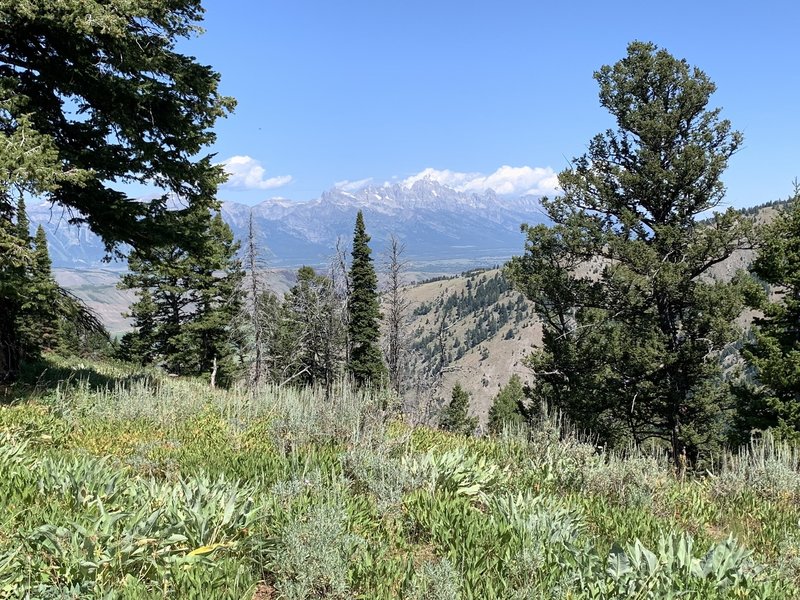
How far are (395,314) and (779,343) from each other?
2394 cm

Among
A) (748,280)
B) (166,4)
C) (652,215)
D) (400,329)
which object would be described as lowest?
(400,329)

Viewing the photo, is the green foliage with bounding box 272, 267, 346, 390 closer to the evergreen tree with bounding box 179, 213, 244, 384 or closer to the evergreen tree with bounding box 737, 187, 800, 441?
the evergreen tree with bounding box 179, 213, 244, 384

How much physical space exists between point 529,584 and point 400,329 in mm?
35981

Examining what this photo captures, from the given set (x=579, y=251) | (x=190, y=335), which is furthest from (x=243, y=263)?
(x=579, y=251)

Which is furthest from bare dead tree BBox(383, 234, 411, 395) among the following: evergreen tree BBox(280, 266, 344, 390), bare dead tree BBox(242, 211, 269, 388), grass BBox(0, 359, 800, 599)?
grass BBox(0, 359, 800, 599)

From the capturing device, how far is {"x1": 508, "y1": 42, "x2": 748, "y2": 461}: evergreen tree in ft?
54.4

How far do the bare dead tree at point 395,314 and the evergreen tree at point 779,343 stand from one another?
21.2 metres

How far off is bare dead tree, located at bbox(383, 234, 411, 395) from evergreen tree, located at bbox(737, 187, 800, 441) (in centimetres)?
2119

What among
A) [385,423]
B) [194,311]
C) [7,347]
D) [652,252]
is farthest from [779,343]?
[194,311]

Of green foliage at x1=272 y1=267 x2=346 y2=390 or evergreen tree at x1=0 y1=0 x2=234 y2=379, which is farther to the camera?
green foliage at x1=272 y1=267 x2=346 y2=390

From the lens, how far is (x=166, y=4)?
9.27 m

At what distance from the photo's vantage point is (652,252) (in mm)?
16250

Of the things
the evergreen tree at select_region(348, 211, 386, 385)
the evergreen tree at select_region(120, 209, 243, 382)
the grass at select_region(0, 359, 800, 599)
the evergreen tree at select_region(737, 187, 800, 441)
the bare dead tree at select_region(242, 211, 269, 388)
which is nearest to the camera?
the grass at select_region(0, 359, 800, 599)

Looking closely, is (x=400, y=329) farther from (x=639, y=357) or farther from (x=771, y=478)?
(x=771, y=478)
